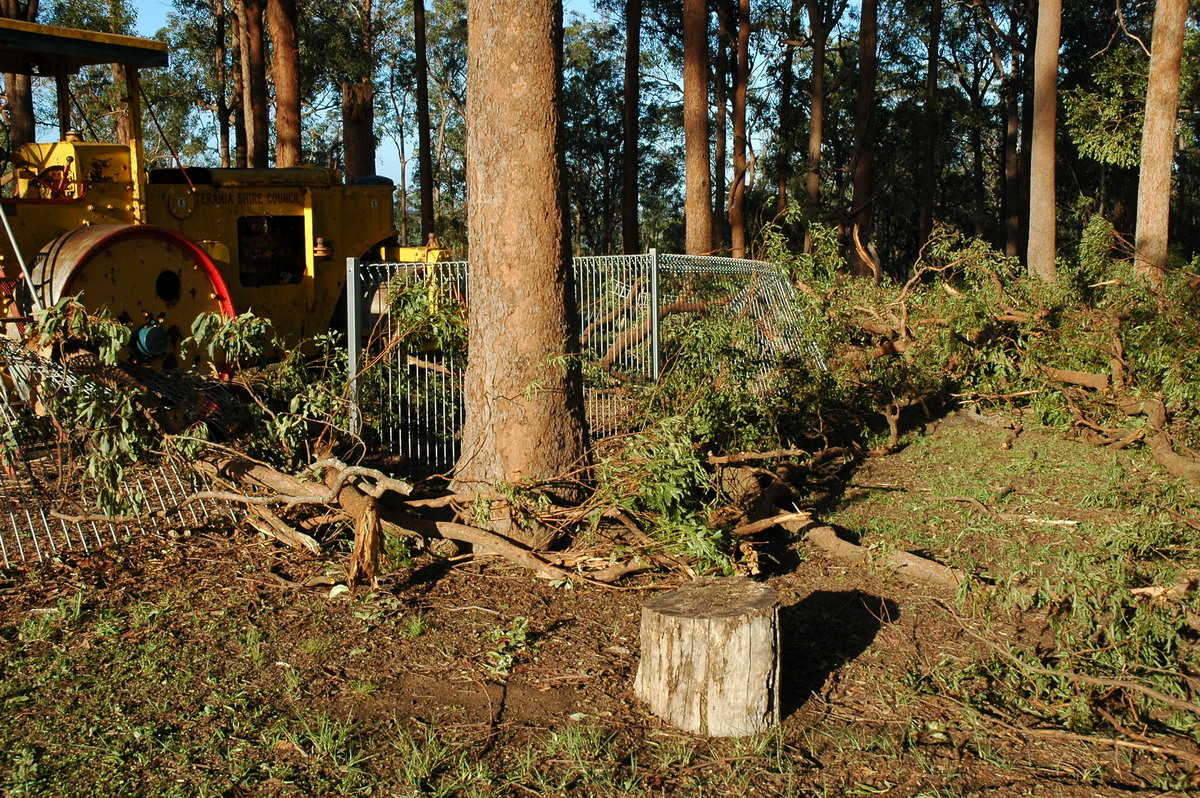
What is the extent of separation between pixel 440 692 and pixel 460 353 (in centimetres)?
351

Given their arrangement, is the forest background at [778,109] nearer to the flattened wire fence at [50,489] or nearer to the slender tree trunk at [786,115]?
the slender tree trunk at [786,115]

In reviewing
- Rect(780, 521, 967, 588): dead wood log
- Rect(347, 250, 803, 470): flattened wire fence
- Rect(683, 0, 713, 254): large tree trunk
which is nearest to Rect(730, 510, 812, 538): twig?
Rect(780, 521, 967, 588): dead wood log

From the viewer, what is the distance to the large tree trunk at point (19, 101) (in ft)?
52.4

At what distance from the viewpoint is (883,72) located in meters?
41.5

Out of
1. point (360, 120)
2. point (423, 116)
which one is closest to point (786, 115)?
→ point (423, 116)

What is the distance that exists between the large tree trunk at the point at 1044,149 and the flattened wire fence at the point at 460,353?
29.7 ft

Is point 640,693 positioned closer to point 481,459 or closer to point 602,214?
point 481,459

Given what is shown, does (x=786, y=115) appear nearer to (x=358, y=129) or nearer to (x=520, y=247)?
(x=358, y=129)

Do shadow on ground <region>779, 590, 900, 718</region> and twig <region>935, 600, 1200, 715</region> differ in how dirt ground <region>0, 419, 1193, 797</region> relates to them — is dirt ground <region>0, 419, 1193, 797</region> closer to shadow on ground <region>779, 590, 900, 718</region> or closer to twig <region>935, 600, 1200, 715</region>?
shadow on ground <region>779, 590, 900, 718</region>

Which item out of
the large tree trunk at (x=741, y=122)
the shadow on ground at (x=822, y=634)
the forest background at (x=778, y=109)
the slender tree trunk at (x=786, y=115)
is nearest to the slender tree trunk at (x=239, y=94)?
the forest background at (x=778, y=109)

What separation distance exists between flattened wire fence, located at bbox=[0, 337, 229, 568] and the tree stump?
3374mm

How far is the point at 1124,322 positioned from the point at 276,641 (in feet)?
30.1

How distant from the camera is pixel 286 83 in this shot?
705 inches

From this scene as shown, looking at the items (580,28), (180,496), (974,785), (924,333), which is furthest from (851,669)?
(580,28)
